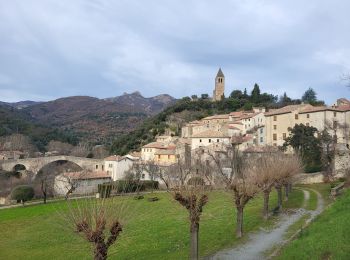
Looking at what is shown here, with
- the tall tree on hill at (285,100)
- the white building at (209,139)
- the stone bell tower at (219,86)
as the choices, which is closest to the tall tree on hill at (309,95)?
the tall tree on hill at (285,100)

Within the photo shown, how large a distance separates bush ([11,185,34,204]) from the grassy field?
2030cm

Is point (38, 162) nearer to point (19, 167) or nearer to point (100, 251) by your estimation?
point (19, 167)

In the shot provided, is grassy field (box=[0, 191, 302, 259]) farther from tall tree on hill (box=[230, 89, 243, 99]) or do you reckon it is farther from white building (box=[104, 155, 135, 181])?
tall tree on hill (box=[230, 89, 243, 99])

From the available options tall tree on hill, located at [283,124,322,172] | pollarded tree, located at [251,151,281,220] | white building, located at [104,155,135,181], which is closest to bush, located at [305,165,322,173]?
tall tree on hill, located at [283,124,322,172]

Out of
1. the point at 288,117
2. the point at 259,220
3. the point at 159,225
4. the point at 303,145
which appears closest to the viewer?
the point at 259,220

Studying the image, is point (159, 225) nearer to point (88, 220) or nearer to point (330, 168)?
point (88, 220)

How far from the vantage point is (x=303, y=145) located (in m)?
60.6

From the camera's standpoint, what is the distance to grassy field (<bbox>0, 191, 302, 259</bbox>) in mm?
22453

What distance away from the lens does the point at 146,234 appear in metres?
28.0

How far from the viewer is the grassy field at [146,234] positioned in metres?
22.5

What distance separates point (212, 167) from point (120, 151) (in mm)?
59705

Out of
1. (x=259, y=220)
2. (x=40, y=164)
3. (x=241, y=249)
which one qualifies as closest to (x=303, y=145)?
(x=259, y=220)

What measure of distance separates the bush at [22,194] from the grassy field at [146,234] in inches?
799

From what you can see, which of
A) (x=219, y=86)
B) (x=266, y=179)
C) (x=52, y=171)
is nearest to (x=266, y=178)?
(x=266, y=179)
